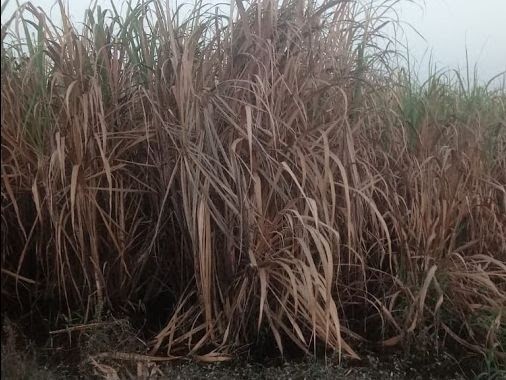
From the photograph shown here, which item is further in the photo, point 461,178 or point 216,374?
point 461,178

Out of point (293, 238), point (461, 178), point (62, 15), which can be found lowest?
point (293, 238)

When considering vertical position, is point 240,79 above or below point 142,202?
above

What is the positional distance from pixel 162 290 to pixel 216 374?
545 millimetres

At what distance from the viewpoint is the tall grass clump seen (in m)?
3.25

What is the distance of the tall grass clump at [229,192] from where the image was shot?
3254 mm

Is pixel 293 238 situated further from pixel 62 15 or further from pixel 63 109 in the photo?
pixel 62 15

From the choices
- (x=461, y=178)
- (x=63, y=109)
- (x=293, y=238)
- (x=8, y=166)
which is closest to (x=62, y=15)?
(x=63, y=109)

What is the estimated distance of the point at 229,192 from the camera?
10.5 ft

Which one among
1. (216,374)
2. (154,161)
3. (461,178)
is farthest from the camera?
(461,178)

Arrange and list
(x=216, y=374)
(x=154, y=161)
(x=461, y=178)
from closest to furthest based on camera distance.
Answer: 1. (x=216, y=374)
2. (x=154, y=161)
3. (x=461, y=178)

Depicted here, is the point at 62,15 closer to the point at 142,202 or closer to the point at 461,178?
the point at 142,202

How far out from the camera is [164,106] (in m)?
3.38

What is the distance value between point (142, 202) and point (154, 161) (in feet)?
0.70

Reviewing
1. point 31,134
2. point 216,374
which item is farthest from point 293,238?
point 31,134
